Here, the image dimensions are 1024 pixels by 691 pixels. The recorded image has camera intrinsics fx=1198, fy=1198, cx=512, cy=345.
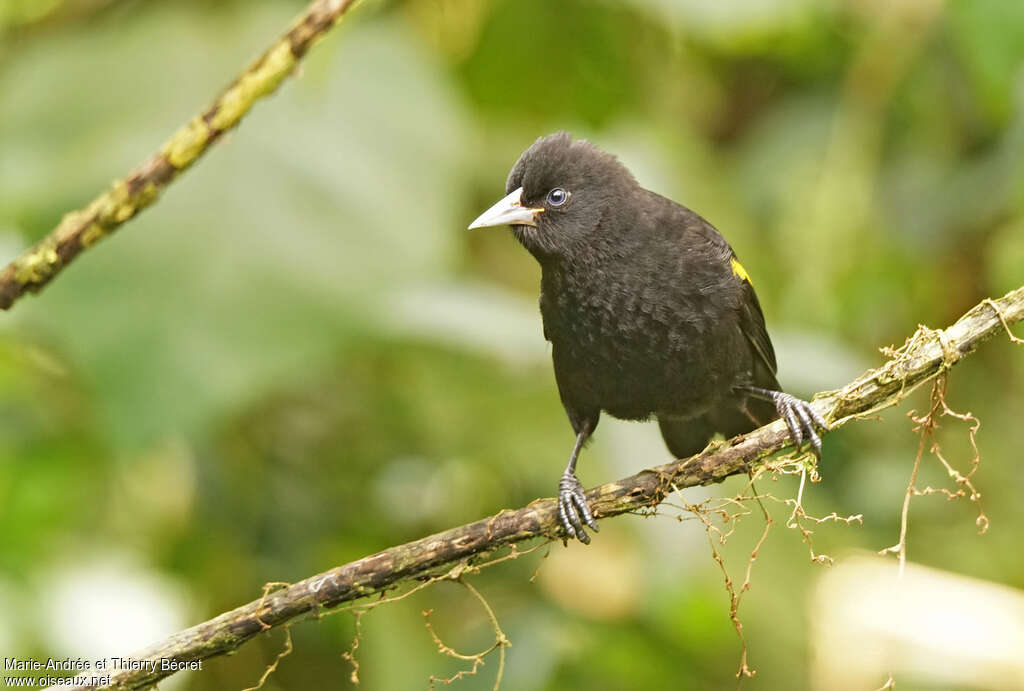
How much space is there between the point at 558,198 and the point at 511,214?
16 cm

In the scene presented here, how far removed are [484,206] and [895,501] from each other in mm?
2306

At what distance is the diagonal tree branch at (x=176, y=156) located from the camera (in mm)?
2857

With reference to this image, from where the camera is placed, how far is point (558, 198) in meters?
3.80

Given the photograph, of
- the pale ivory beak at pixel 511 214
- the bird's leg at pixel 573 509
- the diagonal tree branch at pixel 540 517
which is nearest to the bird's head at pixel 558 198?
the pale ivory beak at pixel 511 214

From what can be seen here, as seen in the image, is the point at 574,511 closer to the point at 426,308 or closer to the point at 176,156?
the point at 426,308

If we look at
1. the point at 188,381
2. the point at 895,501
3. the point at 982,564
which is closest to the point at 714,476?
the point at 188,381

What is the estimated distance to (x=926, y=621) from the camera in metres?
4.97

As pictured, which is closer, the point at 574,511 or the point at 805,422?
the point at 805,422

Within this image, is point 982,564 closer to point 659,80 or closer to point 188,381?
point 659,80

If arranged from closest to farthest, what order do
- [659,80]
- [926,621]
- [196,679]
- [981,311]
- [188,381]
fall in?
[981,311] < [188,381] < [196,679] < [926,621] < [659,80]

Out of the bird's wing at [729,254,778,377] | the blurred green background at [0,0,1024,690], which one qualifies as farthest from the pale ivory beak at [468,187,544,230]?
the bird's wing at [729,254,778,377]

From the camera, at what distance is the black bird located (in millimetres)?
3564

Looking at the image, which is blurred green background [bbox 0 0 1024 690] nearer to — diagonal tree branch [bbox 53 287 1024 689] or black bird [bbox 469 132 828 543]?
black bird [bbox 469 132 828 543]

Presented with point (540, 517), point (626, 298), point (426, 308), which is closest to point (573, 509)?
point (540, 517)
